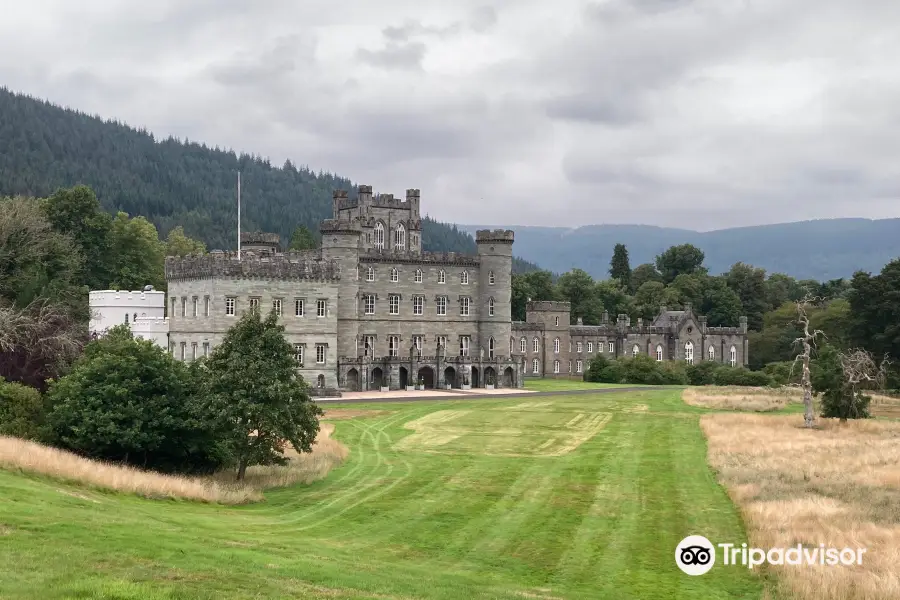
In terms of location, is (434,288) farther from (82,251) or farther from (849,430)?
(849,430)

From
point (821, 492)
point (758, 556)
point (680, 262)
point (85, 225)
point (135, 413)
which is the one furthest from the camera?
point (680, 262)

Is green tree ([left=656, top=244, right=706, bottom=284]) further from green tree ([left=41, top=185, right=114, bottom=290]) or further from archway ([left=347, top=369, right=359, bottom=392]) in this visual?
green tree ([left=41, top=185, right=114, bottom=290])

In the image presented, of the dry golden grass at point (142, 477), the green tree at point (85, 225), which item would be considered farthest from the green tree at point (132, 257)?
the dry golden grass at point (142, 477)

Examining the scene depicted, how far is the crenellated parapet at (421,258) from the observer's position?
259ft

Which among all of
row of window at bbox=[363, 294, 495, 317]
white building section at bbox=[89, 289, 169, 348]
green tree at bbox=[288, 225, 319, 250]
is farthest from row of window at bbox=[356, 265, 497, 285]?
green tree at bbox=[288, 225, 319, 250]

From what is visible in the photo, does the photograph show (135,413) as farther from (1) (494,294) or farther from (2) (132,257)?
(2) (132,257)

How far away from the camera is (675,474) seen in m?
34.3

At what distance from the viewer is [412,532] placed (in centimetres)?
2505

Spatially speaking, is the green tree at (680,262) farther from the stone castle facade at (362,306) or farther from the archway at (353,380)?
the archway at (353,380)

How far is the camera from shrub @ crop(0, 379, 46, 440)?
34.2 meters

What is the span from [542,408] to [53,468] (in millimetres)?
37036

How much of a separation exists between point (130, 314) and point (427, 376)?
23.9 meters

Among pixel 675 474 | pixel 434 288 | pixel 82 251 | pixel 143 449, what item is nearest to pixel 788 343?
pixel 434 288

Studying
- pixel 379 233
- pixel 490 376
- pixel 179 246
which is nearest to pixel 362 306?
pixel 490 376
